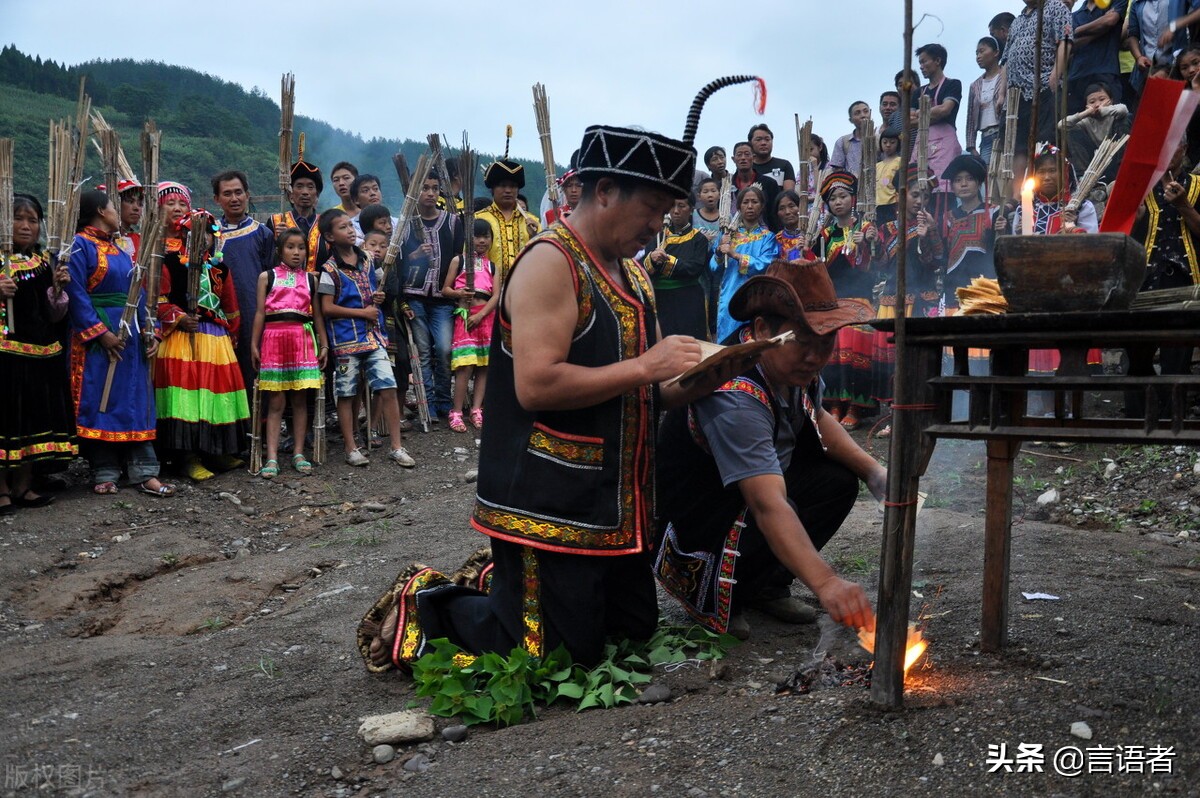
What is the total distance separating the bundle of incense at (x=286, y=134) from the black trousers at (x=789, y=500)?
600cm

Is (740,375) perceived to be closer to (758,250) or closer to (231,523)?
(231,523)

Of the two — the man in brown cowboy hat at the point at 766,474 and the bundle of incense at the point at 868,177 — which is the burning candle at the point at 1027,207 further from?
the bundle of incense at the point at 868,177

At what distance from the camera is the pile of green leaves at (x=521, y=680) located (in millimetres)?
3428

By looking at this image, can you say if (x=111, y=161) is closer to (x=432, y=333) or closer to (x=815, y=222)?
(x=432, y=333)

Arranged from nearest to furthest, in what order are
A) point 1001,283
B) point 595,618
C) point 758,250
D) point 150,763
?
point 1001,283, point 150,763, point 595,618, point 758,250

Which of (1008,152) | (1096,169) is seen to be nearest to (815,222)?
(1008,152)

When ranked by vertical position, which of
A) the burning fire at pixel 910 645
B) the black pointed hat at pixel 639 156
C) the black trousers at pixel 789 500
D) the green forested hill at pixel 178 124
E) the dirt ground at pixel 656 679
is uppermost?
the green forested hill at pixel 178 124

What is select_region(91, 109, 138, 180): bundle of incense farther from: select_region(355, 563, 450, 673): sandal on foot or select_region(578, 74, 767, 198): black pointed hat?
select_region(578, 74, 767, 198): black pointed hat

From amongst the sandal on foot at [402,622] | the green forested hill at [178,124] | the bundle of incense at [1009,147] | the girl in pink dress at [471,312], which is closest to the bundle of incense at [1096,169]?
the sandal on foot at [402,622]

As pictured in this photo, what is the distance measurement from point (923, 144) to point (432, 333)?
4.62 meters

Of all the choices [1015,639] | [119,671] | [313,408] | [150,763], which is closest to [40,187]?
[313,408]

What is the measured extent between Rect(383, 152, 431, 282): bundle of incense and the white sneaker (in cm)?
147

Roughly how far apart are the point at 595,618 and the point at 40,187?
1600 cm

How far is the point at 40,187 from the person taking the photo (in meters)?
16.4
